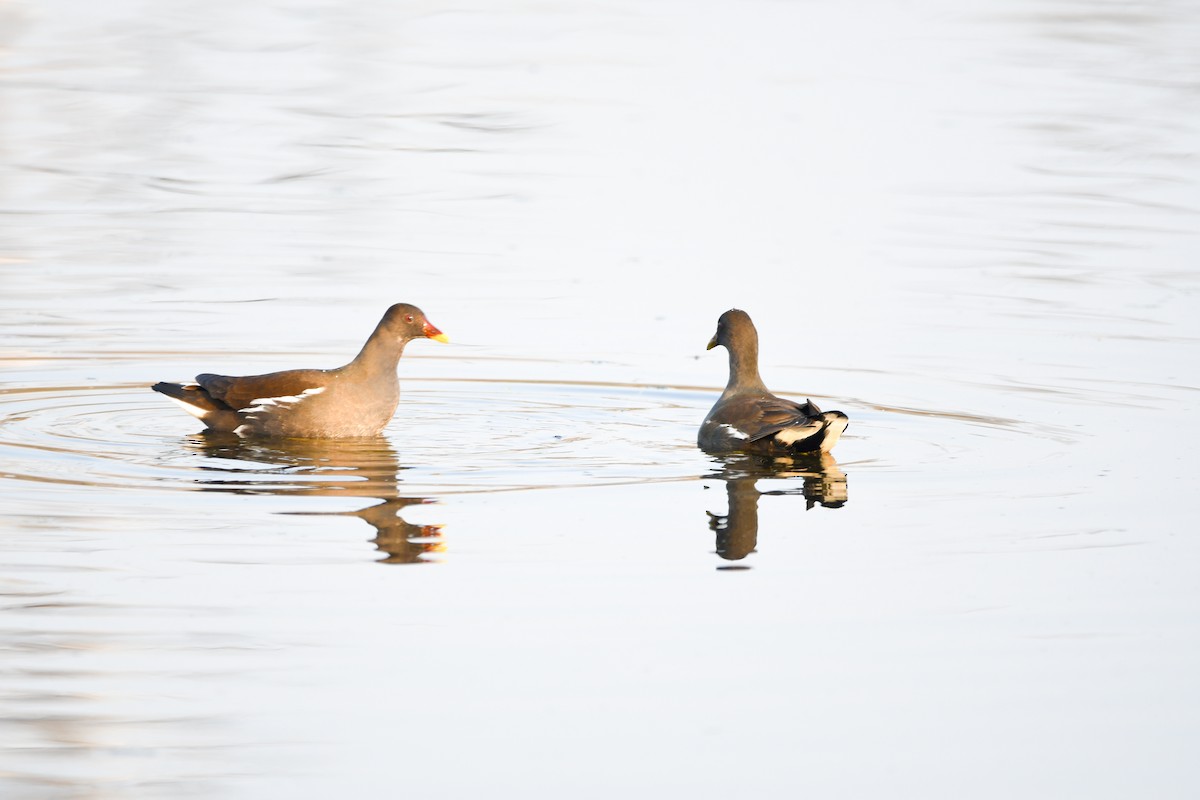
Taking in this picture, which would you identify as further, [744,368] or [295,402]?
[744,368]

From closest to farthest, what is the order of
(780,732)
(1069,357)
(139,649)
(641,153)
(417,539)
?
1. (780,732)
2. (139,649)
3. (417,539)
4. (1069,357)
5. (641,153)

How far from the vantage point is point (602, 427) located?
37.8 ft

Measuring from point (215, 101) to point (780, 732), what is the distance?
18116 millimetres

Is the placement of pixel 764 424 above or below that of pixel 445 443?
above

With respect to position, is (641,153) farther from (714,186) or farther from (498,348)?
(498,348)

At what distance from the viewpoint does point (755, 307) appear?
1461 cm

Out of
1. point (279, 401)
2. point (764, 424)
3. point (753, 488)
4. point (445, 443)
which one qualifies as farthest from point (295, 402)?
point (753, 488)

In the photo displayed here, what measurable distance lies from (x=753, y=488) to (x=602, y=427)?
1712 millimetres

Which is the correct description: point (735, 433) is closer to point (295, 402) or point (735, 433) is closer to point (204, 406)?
point (295, 402)

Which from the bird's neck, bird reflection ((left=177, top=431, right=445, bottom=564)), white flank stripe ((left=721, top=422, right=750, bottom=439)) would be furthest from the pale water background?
the bird's neck

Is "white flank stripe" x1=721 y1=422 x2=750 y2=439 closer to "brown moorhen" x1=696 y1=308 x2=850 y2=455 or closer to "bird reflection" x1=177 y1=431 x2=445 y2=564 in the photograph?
"brown moorhen" x1=696 y1=308 x2=850 y2=455

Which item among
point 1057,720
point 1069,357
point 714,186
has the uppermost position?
point 714,186

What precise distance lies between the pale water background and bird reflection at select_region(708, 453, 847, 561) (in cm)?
6

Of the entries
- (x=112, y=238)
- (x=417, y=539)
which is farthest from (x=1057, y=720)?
(x=112, y=238)
